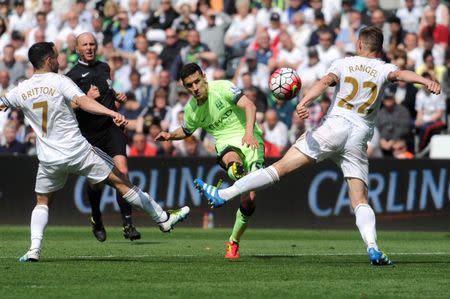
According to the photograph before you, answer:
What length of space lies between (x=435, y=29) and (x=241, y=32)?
4185 mm

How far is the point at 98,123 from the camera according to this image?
51.0 feet

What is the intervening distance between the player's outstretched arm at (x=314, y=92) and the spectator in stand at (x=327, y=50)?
459 inches

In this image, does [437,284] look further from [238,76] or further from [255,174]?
[238,76]

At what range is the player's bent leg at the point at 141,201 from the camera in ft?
42.4

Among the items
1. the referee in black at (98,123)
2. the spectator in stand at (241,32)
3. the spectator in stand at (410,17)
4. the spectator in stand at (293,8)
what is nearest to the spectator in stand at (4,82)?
the spectator in stand at (241,32)

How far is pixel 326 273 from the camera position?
11.4 m

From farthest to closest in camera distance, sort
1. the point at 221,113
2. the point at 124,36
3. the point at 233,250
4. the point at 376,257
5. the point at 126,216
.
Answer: the point at 124,36, the point at 126,216, the point at 221,113, the point at 233,250, the point at 376,257

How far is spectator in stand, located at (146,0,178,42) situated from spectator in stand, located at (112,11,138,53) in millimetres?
437

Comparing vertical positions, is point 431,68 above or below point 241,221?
above

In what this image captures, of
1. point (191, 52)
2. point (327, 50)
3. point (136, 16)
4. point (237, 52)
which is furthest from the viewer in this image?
point (136, 16)

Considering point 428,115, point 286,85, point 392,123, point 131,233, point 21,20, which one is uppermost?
point 21,20

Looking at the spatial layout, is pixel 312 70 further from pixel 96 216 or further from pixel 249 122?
pixel 249 122

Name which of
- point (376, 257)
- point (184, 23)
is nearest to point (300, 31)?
point (184, 23)

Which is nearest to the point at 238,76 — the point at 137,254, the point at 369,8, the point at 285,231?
the point at 369,8
